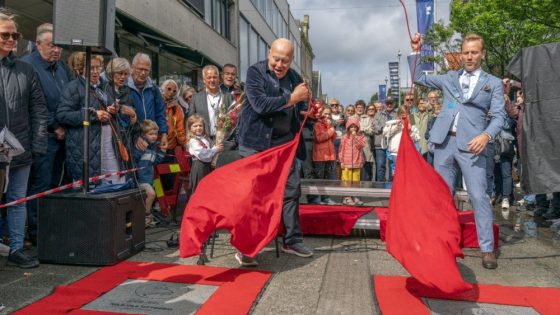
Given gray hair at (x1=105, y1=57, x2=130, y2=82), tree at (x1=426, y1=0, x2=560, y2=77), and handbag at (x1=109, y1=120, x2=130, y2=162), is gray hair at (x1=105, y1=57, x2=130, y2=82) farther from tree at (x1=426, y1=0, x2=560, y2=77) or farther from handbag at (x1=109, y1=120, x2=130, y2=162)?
tree at (x1=426, y1=0, x2=560, y2=77)

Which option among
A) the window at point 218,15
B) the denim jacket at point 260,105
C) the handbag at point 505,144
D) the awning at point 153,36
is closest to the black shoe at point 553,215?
the handbag at point 505,144

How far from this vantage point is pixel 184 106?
739 centimetres

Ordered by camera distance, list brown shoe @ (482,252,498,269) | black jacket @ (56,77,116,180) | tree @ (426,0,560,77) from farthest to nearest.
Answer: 1. tree @ (426,0,560,77)
2. black jacket @ (56,77,116,180)
3. brown shoe @ (482,252,498,269)

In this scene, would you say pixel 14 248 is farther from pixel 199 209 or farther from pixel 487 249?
pixel 487 249

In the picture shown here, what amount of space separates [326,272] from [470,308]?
1.20m

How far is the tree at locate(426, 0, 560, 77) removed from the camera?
15.4 m

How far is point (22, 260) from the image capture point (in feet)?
13.4

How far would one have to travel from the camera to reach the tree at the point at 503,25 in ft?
50.4

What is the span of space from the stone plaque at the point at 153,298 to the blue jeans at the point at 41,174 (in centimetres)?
167

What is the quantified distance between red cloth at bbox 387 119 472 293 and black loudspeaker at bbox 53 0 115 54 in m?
2.73

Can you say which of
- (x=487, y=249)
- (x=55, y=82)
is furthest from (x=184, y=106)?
(x=487, y=249)

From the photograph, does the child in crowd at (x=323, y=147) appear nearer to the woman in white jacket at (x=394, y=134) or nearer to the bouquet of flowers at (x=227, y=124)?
the woman in white jacket at (x=394, y=134)

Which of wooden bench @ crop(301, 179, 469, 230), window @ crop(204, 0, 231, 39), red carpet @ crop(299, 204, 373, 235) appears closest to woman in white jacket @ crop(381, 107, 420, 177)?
wooden bench @ crop(301, 179, 469, 230)

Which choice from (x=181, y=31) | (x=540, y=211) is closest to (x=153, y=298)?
(x=540, y=211)
